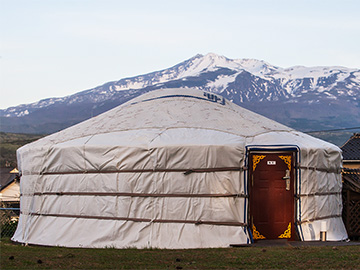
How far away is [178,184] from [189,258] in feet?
5.82

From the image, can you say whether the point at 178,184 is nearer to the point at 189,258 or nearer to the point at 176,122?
the point at 176,122

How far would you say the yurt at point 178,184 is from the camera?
10.2 metres

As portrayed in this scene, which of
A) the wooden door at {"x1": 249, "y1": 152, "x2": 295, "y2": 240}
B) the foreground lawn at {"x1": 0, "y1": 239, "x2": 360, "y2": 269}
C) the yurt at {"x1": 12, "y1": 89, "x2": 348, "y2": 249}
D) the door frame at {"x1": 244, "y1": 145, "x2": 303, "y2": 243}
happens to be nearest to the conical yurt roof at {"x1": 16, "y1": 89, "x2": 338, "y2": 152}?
the yurt at {"x1": 12, "y1": 89, "x2": 348, "y2": 249}

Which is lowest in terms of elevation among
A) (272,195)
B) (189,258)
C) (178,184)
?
(189,258)

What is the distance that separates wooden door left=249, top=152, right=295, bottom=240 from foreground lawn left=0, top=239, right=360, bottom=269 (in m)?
1.03

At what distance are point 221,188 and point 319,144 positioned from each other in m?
2.16

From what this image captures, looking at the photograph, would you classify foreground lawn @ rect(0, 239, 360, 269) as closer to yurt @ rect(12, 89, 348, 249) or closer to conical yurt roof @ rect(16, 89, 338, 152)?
yurt @ rect(12, 89, 348, 249)

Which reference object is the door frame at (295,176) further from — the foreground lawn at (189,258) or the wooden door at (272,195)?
the foreground lawn at (189,258)

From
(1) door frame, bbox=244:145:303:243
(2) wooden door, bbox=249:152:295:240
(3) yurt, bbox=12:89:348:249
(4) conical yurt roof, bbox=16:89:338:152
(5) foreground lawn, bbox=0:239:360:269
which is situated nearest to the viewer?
(5) foreground lawn, bbox=0:239:360:269

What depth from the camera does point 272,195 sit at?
423 inches

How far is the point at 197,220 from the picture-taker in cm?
1021

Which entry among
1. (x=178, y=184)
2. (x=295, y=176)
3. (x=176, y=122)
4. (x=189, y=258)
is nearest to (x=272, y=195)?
(x=295, y=176)

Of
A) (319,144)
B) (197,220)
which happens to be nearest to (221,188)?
(197,220)

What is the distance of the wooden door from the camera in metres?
10.6
